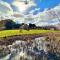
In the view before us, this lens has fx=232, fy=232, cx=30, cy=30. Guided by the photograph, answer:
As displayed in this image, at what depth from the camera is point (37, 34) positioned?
21.3ft

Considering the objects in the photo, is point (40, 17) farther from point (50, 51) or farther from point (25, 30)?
point (50, 51)

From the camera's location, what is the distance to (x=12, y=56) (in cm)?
633

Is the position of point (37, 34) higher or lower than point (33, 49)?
higher

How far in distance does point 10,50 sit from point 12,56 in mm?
172

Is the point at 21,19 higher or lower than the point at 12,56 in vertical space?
higher

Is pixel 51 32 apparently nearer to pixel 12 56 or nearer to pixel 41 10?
pixel 41 10

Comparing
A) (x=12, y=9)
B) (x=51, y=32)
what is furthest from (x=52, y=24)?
(x=12, y=9)

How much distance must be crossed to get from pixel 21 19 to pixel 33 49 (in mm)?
936

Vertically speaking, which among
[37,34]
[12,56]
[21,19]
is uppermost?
[21,19]

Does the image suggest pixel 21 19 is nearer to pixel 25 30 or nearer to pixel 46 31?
pixel 25 30

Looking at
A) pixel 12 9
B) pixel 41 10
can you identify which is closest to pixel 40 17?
pixel 41 10

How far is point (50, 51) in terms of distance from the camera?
20.9 feet

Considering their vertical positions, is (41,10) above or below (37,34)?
above

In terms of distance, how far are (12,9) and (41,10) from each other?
0.84 meters
